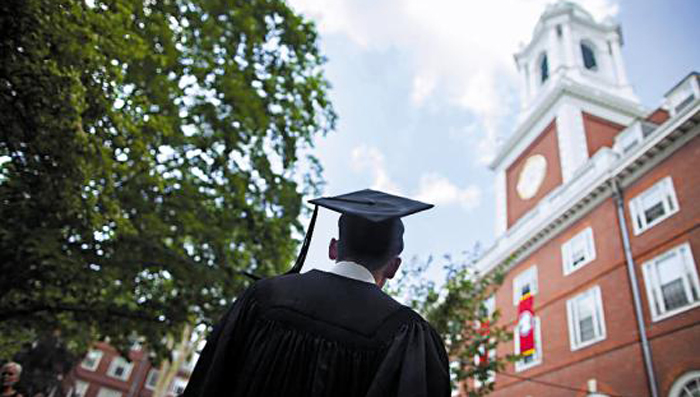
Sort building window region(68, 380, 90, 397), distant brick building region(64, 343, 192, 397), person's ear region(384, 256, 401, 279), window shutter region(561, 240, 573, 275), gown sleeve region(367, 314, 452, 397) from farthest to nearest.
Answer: distant brick building region(64, 343, 192, 397) → building window region(68, 380, 90, 397) → window shutter region(561, 240, 573, 275) → person's ear region(384, 256, 401, 279) → gown sleeve region(367, 314, 452, 397)

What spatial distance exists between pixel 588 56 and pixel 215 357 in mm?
32982

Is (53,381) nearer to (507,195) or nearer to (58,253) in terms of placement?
(58,253)

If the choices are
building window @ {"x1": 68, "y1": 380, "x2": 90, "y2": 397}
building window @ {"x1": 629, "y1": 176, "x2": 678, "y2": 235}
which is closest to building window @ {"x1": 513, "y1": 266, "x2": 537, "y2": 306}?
building window @ {"x1": 629, "y1": 176, "x2": 678, "y2": 235}

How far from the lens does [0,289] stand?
25.0 ft

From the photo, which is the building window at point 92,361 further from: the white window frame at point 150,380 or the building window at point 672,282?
the building window at point 672,282

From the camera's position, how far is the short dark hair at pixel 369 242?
6.88ft

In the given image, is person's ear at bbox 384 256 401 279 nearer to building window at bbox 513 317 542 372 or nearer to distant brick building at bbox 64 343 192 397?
building window at bbox 513 317 542 372

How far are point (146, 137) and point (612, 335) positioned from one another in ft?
49.5

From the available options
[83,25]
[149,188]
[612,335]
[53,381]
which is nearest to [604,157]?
[612,335]

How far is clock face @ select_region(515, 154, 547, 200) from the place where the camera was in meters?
22.8

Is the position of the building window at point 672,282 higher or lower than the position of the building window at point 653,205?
lower

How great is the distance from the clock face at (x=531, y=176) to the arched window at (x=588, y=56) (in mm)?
9162

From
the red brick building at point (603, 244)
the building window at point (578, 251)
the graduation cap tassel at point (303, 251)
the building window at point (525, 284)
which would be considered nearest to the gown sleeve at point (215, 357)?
the graduation cap tassel at point (303, 251)

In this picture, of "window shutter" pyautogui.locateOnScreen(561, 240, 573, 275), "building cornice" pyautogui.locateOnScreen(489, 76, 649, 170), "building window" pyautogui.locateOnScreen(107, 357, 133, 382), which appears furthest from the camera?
"building window" pyautogui.locateOnScreen(107, 357, 133, 382)
